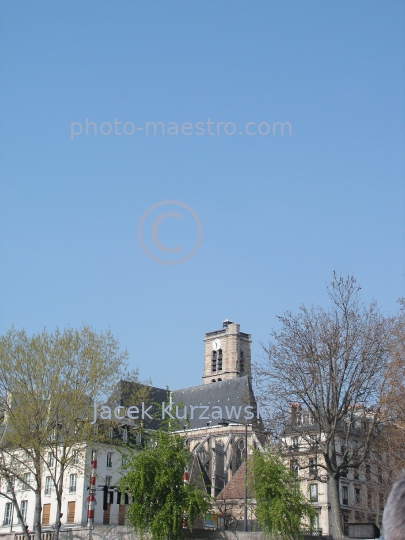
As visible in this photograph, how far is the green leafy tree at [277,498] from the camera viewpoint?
2675 centimetres

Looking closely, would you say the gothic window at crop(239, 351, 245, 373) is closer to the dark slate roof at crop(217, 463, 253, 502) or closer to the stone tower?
the stone tower

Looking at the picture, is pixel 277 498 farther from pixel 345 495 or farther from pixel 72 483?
pixel 345 495

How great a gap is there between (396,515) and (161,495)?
87.9ft

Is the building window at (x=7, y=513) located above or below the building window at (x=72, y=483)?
below

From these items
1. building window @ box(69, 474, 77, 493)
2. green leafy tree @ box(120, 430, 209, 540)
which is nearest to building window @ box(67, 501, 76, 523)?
building window @ box(69, 474, 77, 493)

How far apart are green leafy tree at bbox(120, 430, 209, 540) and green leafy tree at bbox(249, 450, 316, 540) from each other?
2.39 m

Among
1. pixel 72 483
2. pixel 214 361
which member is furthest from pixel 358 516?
pixel 214 361

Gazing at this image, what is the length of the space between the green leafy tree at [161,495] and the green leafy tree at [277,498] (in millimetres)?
2392

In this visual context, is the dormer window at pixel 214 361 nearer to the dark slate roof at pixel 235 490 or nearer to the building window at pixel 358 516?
the dark slate roof at pixel 235 490

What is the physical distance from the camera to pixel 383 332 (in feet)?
91.6

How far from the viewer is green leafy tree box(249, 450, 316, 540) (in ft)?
87.8

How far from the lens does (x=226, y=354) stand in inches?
4414

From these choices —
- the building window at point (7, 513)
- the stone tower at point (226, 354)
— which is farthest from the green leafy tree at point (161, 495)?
the stone tower at point (226, 354)

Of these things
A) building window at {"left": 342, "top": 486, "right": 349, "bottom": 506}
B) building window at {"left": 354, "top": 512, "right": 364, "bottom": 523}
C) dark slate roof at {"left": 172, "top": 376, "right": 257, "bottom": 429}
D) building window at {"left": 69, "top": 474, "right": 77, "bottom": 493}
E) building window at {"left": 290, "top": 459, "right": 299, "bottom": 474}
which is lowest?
building window at {"left": 354, "top": 512, "right": 364, "bottom": 523}
